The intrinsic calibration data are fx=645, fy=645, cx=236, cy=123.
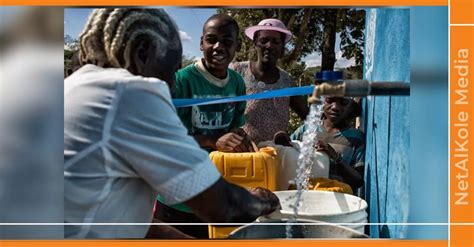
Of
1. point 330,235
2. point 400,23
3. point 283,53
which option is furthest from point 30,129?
point 400,23

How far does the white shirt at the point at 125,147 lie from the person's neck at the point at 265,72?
0.83 meters

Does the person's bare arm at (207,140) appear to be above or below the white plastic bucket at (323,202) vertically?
above

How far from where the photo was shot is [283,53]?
310 cm

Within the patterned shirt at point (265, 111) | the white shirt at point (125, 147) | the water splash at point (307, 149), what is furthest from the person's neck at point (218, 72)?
the white shirt at point (125, 147)

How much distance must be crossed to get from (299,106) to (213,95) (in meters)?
0.42

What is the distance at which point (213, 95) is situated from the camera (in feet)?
10.1

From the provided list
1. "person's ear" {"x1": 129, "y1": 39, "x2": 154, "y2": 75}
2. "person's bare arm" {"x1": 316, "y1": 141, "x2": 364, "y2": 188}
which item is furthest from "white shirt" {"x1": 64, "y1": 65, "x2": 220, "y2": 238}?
"person's bare arm" {"x1": 316, "y1": 141, "x2": 364, "y2": 188}

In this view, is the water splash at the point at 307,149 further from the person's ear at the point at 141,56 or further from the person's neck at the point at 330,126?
the person's ear at the point at 141,56

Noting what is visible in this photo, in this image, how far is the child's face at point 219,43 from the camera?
304 cm

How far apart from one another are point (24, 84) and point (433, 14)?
78.2 inches

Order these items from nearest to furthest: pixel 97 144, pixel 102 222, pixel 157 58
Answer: pixel 97 144
pixel 102 222
pixel 157 58

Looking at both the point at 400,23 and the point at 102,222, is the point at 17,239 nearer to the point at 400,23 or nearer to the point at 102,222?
the point at 102,222

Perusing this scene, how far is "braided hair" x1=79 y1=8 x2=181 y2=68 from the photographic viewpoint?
8.18 ft

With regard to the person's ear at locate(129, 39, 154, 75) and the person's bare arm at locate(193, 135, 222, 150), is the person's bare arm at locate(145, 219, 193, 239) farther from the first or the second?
the person's ear at locate(129, 39, 154, 75)
